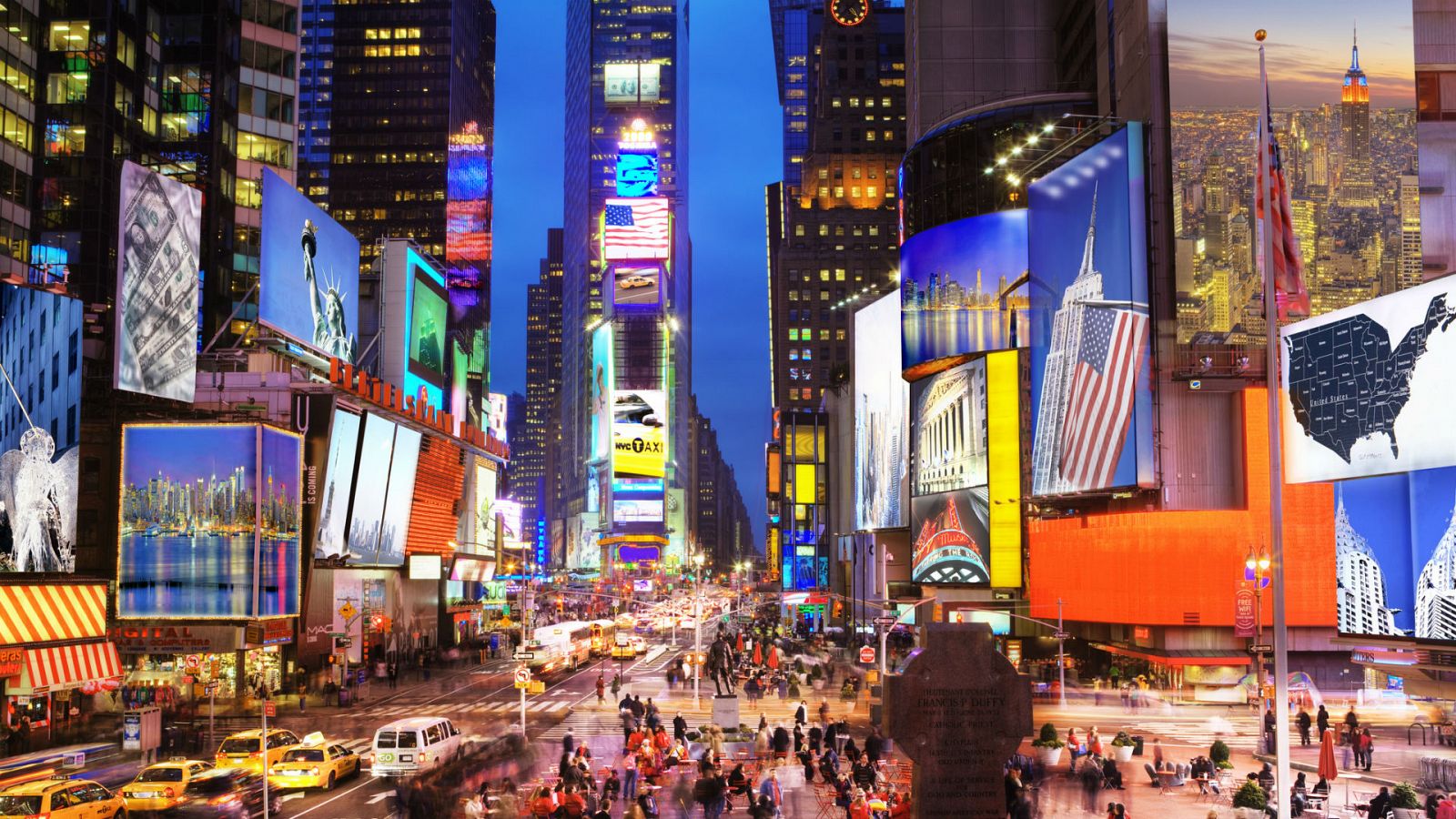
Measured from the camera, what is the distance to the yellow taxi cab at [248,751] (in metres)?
31.2

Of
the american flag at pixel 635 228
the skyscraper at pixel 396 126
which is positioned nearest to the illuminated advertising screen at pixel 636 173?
the american flag at pixel 635 228

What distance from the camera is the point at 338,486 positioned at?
58.3m

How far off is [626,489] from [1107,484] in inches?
4627

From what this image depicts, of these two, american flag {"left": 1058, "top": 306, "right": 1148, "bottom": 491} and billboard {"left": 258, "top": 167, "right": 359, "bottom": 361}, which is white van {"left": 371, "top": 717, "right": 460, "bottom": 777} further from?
american flag {"left": 1058, "top": 306, "right": 1148, "bottom": 491}

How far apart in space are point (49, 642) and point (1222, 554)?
46.1m

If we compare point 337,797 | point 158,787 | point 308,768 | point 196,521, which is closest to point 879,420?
point 196,521

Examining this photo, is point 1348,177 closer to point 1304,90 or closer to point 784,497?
point 1304,90

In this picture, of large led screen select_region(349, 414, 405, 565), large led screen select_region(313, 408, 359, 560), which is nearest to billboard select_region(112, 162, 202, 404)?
large led screen select_region(313, 408, 359, 560)

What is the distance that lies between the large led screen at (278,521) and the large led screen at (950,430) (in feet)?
130

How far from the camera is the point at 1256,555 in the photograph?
165 feet

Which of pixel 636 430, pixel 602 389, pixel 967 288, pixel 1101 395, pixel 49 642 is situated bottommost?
pixel 49 642

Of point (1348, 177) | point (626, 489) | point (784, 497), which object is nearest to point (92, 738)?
point (1348, 177)

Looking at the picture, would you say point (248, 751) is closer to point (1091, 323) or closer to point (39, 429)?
point (39, 429)

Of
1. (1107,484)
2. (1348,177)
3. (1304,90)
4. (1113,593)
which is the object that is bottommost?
(1113,593)
